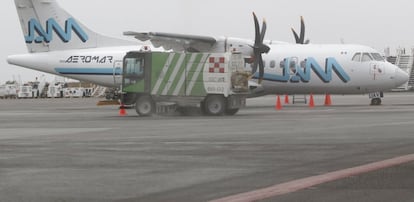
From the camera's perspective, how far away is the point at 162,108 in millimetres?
28531

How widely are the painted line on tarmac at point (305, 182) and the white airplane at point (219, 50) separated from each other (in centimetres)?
2232

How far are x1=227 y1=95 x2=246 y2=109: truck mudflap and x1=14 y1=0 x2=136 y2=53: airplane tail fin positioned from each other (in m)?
11.5

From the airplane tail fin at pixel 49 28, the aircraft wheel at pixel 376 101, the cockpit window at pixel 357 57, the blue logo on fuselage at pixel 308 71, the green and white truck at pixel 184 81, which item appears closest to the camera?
the green and white truck at pixel 184 81

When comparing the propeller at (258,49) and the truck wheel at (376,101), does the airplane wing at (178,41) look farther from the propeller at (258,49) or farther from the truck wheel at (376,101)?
the truck wheel at (376,101)

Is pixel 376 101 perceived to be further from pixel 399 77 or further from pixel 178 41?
pixel 178 41

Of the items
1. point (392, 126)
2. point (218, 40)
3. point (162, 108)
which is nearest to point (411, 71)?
point (218, 40)

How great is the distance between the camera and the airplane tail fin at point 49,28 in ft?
120

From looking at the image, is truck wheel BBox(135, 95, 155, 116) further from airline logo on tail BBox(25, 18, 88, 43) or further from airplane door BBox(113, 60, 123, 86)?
airline logo on tail BBox(25, 18, 88, 43)

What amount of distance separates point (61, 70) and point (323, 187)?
29.4m

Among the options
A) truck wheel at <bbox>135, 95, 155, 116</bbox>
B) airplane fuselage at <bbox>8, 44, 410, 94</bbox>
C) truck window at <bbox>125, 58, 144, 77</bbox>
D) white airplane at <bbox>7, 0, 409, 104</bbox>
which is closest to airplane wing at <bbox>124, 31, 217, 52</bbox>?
white airplane at <bbox>7, 0, 409, 104</bbox>

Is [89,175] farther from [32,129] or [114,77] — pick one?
[114,77]

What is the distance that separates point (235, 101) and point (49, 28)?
12.9 meters

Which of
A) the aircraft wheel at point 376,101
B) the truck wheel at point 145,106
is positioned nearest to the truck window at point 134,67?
the truck wheel at point 145,106

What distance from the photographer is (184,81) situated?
27.9m
